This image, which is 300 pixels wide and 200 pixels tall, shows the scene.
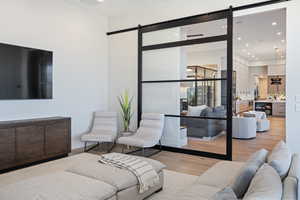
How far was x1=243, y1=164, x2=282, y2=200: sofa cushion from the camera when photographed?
1217mm

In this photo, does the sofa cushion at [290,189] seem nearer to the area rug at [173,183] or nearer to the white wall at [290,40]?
the area rug at [173,183]

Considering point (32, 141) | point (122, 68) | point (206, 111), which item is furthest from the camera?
point (122, 68)

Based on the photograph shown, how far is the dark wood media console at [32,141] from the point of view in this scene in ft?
12.1

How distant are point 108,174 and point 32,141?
7.36 feet

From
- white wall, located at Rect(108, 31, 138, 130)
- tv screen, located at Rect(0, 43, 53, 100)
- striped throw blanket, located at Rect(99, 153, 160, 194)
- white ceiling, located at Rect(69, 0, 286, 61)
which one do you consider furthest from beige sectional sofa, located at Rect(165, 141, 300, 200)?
white wall, located at Rect(108, 31, 138, 130)

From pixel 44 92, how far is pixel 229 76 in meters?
3.62

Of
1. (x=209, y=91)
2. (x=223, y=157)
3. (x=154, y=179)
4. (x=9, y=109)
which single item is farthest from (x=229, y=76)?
(x=9, y=109)

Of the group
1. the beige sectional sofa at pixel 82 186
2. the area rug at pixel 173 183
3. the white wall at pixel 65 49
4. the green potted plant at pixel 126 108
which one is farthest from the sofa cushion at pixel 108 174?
the green potted plant at pixel 126 108

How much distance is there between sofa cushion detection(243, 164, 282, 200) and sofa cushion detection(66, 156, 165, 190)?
4.36 ft

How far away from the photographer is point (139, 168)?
8.72ft

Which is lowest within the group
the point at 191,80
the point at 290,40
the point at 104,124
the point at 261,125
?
the point at 261,125

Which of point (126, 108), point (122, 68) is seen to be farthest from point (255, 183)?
point (122, 68)

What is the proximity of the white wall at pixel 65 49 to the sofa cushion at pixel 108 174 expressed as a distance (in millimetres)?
2400

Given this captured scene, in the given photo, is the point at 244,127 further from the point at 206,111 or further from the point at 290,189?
the point at 290,189
